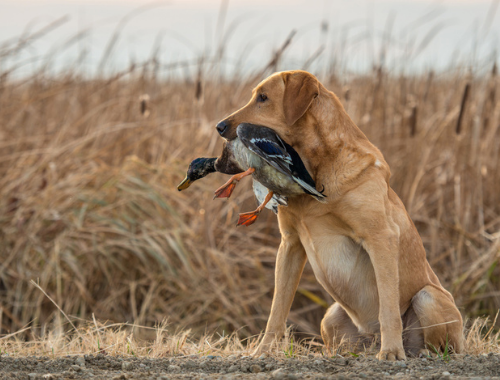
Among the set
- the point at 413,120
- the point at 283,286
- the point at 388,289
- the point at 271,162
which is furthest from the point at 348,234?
the point at 413,120

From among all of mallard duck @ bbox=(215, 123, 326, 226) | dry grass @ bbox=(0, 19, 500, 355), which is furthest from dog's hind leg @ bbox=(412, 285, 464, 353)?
dry grass @ bbox=(0, 19, 500, 355)

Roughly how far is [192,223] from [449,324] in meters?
2.79

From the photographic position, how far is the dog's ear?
2842mm

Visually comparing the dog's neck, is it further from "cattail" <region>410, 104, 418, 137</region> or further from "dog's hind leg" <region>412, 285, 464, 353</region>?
"cattail" <region>410, 104, 418, 137</region>

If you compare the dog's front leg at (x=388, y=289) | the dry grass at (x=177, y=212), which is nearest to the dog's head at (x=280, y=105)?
the dog's front leg at (x=388, y=289)

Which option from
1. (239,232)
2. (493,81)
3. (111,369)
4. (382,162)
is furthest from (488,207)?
(111,369)

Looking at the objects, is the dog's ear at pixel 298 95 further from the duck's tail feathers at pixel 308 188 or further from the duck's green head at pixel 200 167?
the duck's green head at pixel 200 167

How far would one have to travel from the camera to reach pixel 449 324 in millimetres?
3049

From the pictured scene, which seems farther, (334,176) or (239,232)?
(239,232)

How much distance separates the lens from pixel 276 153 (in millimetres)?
2678

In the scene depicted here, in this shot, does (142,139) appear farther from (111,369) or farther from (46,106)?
(111,369)

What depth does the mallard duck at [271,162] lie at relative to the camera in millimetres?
2676

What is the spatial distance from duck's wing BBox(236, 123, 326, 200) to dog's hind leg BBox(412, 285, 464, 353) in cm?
84

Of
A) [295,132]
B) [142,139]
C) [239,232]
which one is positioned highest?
[295,132]
